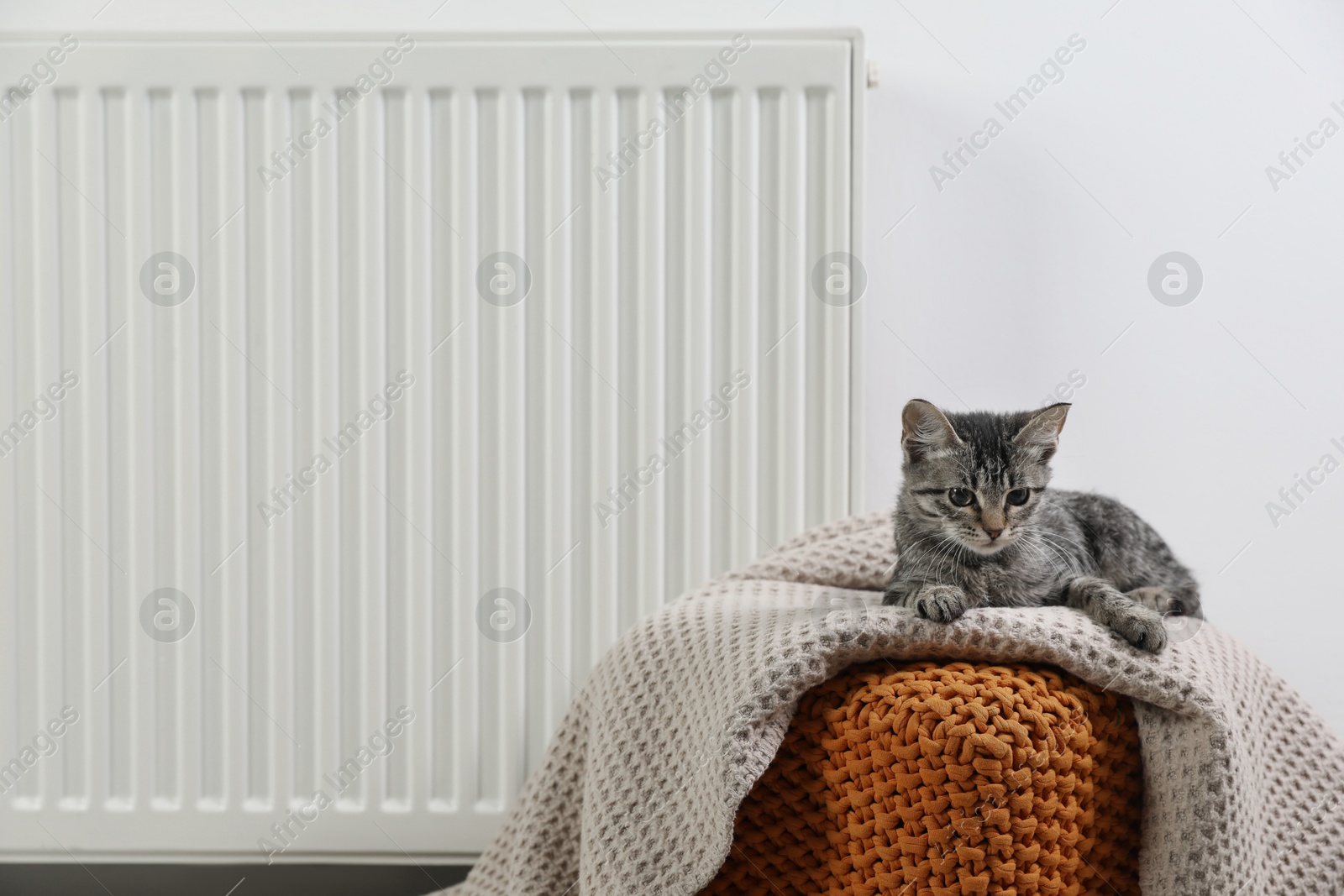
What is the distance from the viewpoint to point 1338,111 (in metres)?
1.18

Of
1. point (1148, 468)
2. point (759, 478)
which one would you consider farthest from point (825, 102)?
point (1148, 468)

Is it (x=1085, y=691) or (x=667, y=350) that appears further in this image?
(x=667, y=350)

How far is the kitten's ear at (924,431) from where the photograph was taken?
2.38 feet

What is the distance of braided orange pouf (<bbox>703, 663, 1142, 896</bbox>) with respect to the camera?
0.57 metres

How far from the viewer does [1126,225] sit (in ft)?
3.86

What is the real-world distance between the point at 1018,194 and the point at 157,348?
1.17 metres

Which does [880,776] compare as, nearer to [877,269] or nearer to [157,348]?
[877,269]
